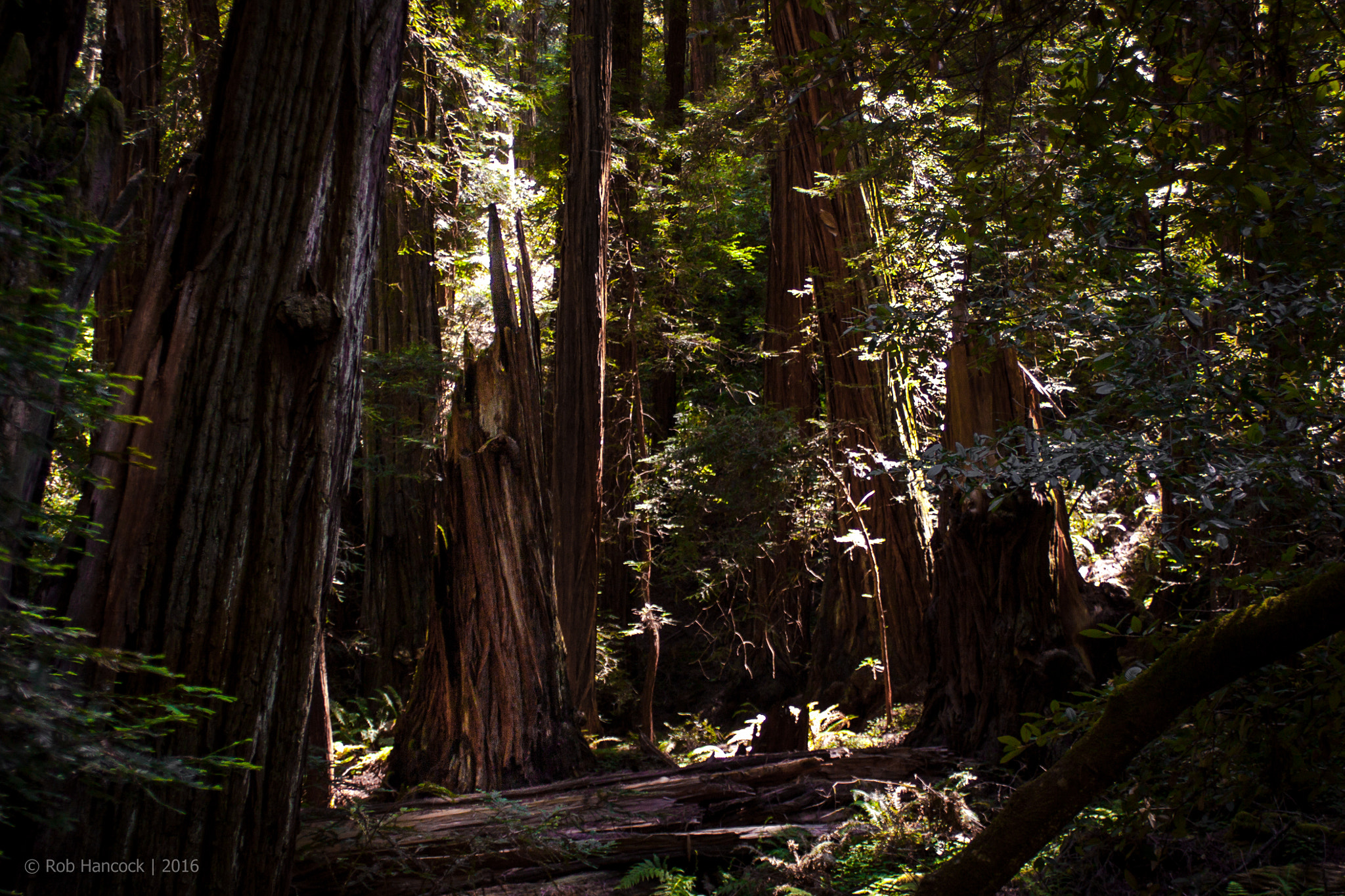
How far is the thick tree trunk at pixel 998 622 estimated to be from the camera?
4918 mm

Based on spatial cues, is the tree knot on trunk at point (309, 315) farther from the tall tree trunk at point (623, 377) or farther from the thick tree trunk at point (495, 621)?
the tall tree trunk at point (623, 377)

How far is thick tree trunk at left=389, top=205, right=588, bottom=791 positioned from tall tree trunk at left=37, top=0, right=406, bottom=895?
8.15ft

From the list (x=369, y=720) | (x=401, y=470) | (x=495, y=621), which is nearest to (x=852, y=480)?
(x=495, y=621)

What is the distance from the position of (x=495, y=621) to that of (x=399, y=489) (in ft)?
14.4

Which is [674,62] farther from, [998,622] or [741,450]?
[998,622]

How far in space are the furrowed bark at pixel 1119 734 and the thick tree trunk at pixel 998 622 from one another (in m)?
2.47

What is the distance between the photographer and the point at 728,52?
43.2 ft

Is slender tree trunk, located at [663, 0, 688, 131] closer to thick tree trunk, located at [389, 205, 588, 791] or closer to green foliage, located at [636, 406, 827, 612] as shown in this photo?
green foliage, located at [636, 406, 827, 612]

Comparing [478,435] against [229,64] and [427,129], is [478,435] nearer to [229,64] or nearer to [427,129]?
[229,64]

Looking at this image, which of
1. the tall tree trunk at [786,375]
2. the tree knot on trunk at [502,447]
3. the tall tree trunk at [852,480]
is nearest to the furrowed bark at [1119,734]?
the tree knot on trunk at [502,447]

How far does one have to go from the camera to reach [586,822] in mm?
4070

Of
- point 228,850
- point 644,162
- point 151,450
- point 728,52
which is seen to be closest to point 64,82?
point 151,450

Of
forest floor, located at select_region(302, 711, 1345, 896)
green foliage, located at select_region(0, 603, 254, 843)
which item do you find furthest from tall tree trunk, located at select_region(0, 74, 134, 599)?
forest floor, located at select_region(302, 711, 1345, 896)

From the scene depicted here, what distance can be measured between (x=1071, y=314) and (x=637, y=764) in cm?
447
